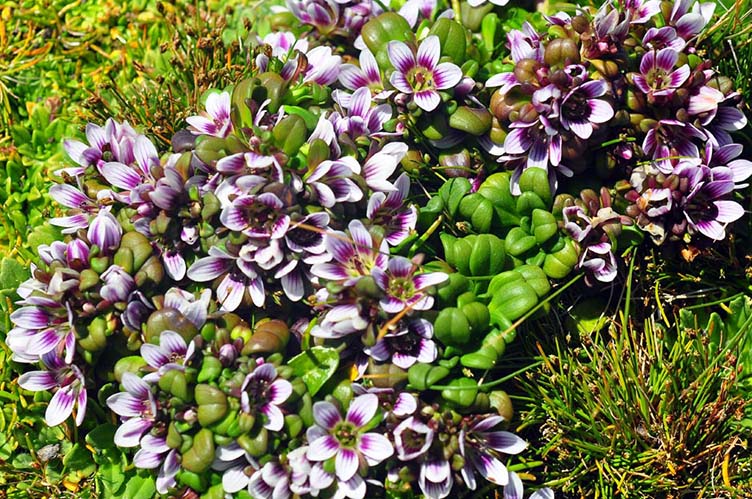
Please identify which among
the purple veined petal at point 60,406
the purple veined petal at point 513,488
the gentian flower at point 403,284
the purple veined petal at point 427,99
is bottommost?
the purple veined petal at point 513,488

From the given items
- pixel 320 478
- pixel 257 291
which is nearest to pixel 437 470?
pixel 320 478

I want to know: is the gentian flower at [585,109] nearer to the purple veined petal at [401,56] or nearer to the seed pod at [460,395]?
the purple veined petal at [401,56]

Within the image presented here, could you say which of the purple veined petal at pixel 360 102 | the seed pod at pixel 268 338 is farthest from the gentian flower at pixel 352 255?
the purple veined petal at pixel 360 102

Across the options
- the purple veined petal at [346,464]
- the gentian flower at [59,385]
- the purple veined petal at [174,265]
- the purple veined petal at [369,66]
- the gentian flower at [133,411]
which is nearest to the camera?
the purple veined petal at [346,464]

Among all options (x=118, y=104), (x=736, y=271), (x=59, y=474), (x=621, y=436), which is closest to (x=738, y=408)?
(x=621, y=436)

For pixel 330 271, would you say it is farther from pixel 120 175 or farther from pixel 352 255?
pixel 120 175

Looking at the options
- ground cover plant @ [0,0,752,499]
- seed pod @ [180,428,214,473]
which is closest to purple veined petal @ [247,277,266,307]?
ground cover plant @ [0,0,752,499]
